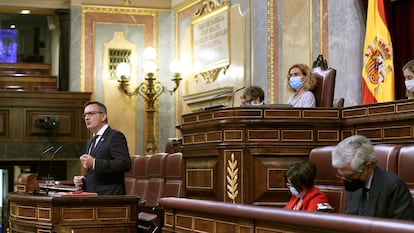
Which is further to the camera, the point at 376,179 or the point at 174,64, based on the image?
the point at 174,64

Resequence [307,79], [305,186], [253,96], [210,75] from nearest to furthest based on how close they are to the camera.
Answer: [305,186], [307,79], [253,96], [210,75]

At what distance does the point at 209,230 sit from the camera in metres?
4.20

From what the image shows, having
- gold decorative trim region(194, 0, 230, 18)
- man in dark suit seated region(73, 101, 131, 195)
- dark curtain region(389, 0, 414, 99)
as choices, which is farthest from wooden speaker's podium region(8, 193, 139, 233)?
gold decorative trim region(194, 0, 230, 18)

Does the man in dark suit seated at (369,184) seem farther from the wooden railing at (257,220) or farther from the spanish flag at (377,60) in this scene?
Answer: the spanish flag at (377,60)

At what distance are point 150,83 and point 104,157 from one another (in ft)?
22.5

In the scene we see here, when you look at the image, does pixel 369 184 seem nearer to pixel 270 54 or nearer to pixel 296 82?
pixel 296 82

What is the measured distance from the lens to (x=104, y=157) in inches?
225

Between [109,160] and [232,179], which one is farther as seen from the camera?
[109,160]

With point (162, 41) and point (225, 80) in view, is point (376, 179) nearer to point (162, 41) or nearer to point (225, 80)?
point (225, 80)

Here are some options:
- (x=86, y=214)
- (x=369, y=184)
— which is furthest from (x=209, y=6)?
(x=369, y=184)

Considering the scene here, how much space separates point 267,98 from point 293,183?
5341 millimetres

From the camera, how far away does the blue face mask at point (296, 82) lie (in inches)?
242

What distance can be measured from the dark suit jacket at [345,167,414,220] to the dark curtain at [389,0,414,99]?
168 inches

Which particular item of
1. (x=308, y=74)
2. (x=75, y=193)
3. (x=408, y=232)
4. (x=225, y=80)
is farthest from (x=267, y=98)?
(x=408, y=232)
